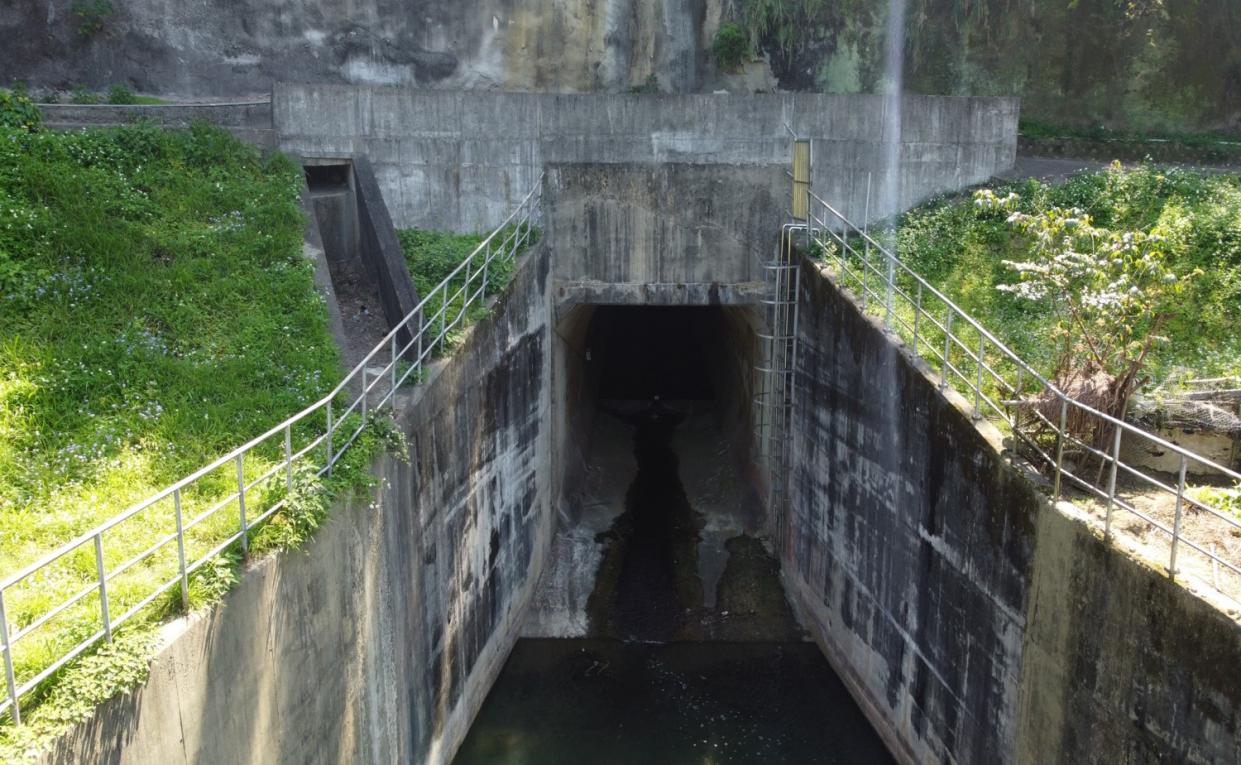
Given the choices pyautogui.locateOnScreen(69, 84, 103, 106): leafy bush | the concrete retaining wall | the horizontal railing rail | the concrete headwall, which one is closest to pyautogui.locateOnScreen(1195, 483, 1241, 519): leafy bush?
the horizontal railing rail

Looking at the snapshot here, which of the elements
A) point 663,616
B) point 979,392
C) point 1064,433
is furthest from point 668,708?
point 1064,433

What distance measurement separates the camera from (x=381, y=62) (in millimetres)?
18328

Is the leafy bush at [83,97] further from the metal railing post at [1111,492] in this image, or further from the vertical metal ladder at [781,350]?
the metal railing post at [1111,492]

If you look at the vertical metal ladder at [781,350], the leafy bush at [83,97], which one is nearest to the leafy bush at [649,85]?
the vertical metal ladder at [781,350]

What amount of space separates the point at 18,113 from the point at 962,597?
12707 millimetres

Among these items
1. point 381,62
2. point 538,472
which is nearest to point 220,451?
point 538,472

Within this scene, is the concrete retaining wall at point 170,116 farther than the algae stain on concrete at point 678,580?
No

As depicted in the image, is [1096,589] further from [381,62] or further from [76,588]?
[381,62]

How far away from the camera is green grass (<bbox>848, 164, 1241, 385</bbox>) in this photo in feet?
37.2

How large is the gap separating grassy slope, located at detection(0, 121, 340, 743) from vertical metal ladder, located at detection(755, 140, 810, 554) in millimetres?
7136

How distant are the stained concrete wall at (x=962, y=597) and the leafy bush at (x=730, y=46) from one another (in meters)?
8.04

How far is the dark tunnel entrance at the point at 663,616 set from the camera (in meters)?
12.3

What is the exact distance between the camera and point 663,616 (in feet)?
48.2

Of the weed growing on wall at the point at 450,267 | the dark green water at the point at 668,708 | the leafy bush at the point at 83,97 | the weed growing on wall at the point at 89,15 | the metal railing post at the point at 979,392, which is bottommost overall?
the dark green water at the point at 668,708
